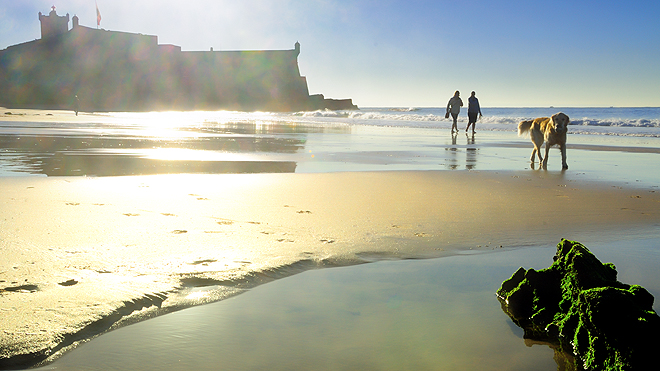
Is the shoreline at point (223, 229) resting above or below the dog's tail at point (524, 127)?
below

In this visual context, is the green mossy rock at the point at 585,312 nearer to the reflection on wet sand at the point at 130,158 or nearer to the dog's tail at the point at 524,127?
the reflection on wet sand at the point at 130,158

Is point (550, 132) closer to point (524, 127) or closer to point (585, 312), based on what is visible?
point (524, 127)

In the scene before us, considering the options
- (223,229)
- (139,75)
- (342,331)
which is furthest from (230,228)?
(139,75)

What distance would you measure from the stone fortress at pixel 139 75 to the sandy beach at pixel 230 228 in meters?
66.6

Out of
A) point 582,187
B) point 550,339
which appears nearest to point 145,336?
point 550,339

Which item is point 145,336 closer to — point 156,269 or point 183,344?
point 183,344

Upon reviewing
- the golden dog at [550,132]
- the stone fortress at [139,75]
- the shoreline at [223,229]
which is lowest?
the shoreline at [223,229]

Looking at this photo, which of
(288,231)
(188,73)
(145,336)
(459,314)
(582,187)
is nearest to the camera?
(145,336)

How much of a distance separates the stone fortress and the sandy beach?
66566 millimetres

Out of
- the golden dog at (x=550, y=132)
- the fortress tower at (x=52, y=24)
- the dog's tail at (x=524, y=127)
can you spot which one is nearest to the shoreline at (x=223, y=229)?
the golden dog at (x=550, y=132)

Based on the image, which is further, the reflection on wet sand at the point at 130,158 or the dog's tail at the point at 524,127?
the dog's tail at the point at 524,127

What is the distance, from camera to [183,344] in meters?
1.89

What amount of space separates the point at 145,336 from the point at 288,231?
1691 mm

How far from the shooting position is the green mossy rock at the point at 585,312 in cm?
169
